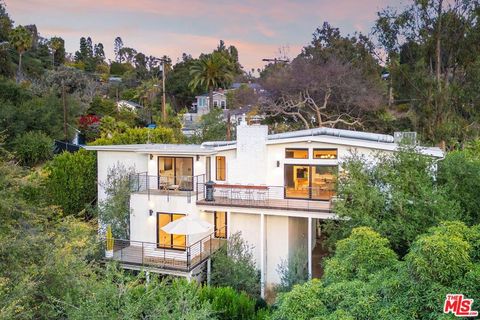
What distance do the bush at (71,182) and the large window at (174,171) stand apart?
19.2 feet

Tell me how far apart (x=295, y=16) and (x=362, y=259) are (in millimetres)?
31232

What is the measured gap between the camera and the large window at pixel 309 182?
683 inches

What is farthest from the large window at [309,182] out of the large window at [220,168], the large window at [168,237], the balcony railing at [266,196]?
the large window at [168,237]

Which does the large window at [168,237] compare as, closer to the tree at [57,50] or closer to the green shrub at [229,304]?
the green shrub at [229,304]

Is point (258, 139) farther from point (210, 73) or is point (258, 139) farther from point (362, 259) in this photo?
point (210, 73)

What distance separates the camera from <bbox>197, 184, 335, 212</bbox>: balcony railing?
1695 centimetres

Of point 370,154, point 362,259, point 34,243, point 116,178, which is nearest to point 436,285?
point 362,259

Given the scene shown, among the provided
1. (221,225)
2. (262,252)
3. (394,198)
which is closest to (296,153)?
(262,252)

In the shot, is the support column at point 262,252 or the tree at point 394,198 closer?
the tree at point 394,198

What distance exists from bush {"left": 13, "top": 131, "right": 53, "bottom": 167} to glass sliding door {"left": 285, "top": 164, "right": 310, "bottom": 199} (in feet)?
66.6

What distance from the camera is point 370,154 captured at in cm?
1644

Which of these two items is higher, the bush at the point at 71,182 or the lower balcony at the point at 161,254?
the bush at the point at 71,182

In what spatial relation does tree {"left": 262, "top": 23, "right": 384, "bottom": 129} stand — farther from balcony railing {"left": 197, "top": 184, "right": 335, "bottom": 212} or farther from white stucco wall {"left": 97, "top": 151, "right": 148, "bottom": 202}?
white stucco wall {"left": 97, "top": 151, "right": 148, "bottom": 202}

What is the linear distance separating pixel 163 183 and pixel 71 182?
21.4ft
